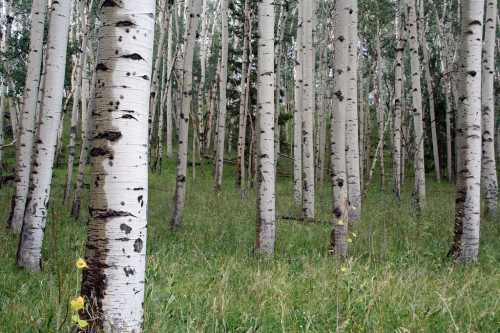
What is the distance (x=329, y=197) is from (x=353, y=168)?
6416 millimetres

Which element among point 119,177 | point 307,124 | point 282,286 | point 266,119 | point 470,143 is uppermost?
point 307,124

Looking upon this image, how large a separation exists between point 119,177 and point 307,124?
31.5ft

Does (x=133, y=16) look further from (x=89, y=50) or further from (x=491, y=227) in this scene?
(x=89, y=50)

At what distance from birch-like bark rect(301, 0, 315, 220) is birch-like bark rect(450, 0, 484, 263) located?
169 inches

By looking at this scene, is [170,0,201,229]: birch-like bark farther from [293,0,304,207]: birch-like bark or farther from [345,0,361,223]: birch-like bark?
[293,0,304,207]: birch-like bark

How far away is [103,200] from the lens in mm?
2406

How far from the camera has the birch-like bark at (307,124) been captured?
35.7 feet

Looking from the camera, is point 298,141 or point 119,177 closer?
point 119,177

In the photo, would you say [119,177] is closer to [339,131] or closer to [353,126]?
[339,131]

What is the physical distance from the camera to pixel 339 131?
617 cm

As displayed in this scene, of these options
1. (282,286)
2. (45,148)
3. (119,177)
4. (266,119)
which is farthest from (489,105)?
(119,177)

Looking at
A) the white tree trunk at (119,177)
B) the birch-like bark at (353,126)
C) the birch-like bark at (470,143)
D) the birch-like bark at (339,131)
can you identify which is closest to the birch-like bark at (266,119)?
the birch-like bark at (339,131)

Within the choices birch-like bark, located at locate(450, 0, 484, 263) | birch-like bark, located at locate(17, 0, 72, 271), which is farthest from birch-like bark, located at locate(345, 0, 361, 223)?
birch-like bark, located at locate(17, 0, 72, 271)

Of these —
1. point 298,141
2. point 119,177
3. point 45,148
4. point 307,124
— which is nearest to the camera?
point 119,177
